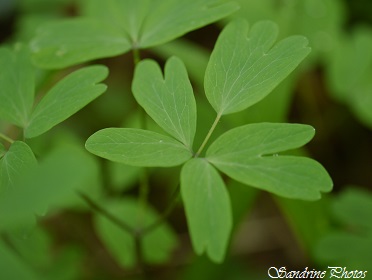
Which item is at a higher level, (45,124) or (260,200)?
(45,124)

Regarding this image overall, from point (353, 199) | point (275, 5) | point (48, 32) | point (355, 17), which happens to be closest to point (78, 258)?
point (48, 32)

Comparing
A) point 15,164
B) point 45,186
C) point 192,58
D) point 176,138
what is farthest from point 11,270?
point 192,58

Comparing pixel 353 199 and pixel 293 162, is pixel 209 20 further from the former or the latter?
pixel 353 199

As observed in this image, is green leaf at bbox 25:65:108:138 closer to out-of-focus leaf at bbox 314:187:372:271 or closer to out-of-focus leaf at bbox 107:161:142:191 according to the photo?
out-of-focus leaf at bbox 107:161:142:191

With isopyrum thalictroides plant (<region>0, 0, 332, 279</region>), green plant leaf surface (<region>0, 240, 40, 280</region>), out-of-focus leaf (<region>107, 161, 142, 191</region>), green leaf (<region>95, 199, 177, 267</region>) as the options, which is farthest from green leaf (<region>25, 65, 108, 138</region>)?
out-of-focus leaf (<region>107, 161, 142, 191</region>)

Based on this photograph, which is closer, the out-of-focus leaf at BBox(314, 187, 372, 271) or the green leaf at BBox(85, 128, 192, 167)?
the green leaf at BBox(85, 128, 192, 167)

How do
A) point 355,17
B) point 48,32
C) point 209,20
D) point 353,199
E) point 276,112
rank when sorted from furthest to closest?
point 355,17 → point 276,112 → point 353,199 → point 48,32 → point 209,20

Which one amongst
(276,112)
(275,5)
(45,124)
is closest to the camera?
(45,124)

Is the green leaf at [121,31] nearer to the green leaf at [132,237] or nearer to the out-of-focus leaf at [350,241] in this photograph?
the green leaf at [132,237]

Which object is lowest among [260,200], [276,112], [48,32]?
[260,200]
